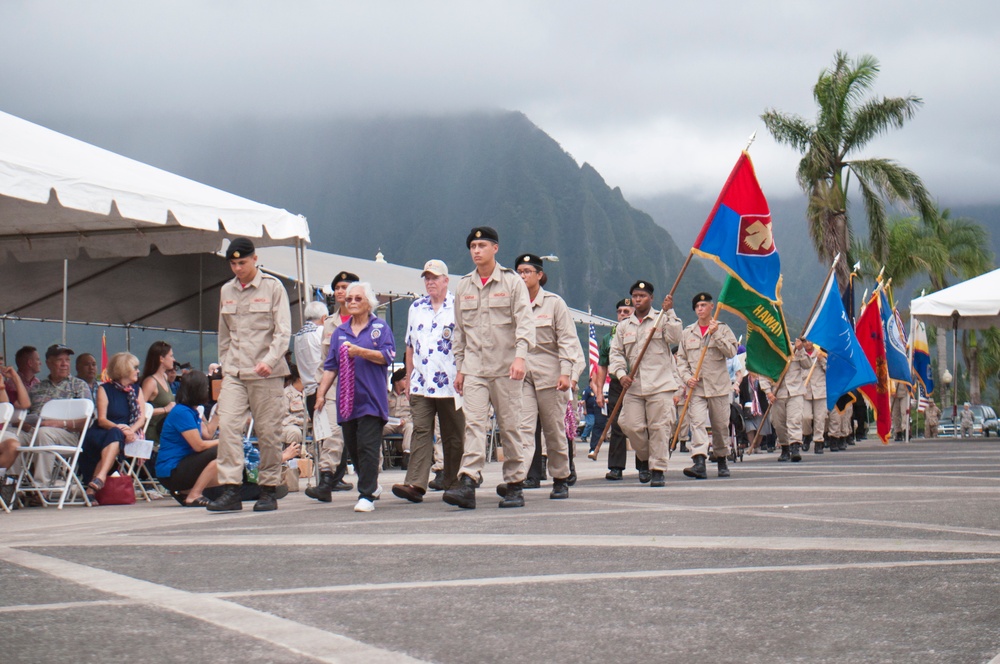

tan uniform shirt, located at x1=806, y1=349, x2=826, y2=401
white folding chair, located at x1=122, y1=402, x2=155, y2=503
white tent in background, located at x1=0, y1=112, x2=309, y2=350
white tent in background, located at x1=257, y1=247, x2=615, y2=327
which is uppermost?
white tent in background, located at x1=257, y1=247, x2=615, y2=327

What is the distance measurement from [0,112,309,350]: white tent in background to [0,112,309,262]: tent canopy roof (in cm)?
1

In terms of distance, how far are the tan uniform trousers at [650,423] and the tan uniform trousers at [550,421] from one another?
1.48 metres

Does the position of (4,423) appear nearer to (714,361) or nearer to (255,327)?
(255,327)

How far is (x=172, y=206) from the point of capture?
35.9 feet

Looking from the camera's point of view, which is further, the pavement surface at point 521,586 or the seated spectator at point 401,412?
the seated spectator at point 401,412

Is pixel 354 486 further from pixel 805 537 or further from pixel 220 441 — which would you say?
pixel 805 537

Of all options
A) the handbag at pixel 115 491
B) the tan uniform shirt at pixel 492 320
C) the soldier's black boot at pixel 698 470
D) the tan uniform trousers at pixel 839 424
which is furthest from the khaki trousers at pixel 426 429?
the tan uniform trousers at pixel 839 424

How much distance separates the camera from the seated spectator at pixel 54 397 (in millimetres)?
11172

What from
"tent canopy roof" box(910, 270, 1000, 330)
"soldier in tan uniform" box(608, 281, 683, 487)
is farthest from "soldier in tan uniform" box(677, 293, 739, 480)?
"tent canopy roof" box(910, 270, 1000, 330)

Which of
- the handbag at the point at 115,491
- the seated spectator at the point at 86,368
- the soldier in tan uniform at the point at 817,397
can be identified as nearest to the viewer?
the handbag at the point at 115,491

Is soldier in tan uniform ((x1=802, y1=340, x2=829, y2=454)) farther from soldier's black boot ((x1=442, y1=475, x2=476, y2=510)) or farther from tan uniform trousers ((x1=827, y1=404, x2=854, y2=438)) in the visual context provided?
soldier's black boot ((x1=442, y1=475, x2=476, y2=510))

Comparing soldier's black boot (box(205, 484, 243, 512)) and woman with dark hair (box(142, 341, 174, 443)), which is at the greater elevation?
woman with dark hair (box(142, 341, 174, 443))

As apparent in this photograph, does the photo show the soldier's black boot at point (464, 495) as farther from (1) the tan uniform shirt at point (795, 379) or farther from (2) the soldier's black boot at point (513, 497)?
(1) the tan uniform shirt at point (795, 379)

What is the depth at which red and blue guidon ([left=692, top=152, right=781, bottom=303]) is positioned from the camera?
563 inches
